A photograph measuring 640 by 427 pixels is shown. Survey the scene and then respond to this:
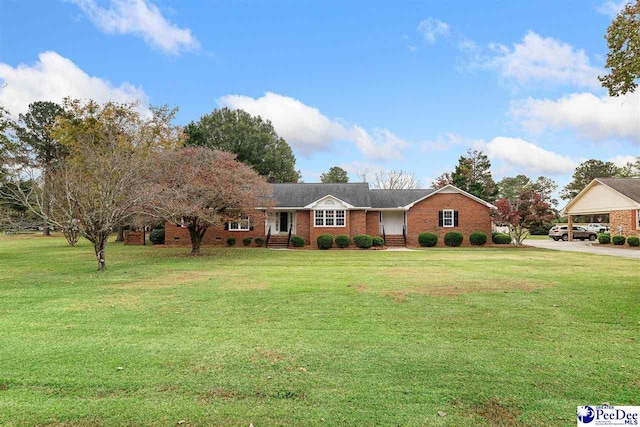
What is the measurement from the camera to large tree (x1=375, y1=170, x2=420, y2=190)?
60781 millimetres

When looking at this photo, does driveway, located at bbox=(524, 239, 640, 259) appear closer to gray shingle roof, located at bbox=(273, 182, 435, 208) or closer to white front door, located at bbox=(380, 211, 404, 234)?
white front door, located at bbox=(380, 211, 404, 234)

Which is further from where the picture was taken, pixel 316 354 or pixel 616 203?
pixel 616 203

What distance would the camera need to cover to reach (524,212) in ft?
87.6

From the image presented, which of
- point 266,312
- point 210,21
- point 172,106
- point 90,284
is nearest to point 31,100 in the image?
point 172,106

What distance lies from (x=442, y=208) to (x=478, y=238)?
328cm

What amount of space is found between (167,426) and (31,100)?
169ft

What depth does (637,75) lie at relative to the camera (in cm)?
782

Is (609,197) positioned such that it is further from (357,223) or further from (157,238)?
(157,238)

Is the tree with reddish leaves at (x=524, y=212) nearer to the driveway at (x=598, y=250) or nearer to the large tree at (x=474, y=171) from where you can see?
the driveway at (x=598, y=250)

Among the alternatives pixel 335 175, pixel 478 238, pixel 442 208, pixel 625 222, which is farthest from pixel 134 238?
pixel 335 175

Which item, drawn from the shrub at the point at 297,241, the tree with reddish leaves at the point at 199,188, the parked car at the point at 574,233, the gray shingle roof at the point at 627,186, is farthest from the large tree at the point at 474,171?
the tree with reddish leaves at the point at 199,188

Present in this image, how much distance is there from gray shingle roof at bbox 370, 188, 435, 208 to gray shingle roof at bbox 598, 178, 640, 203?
1382cm

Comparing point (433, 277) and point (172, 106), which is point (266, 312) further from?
point (172, 106)

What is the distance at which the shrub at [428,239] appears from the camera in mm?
26453
